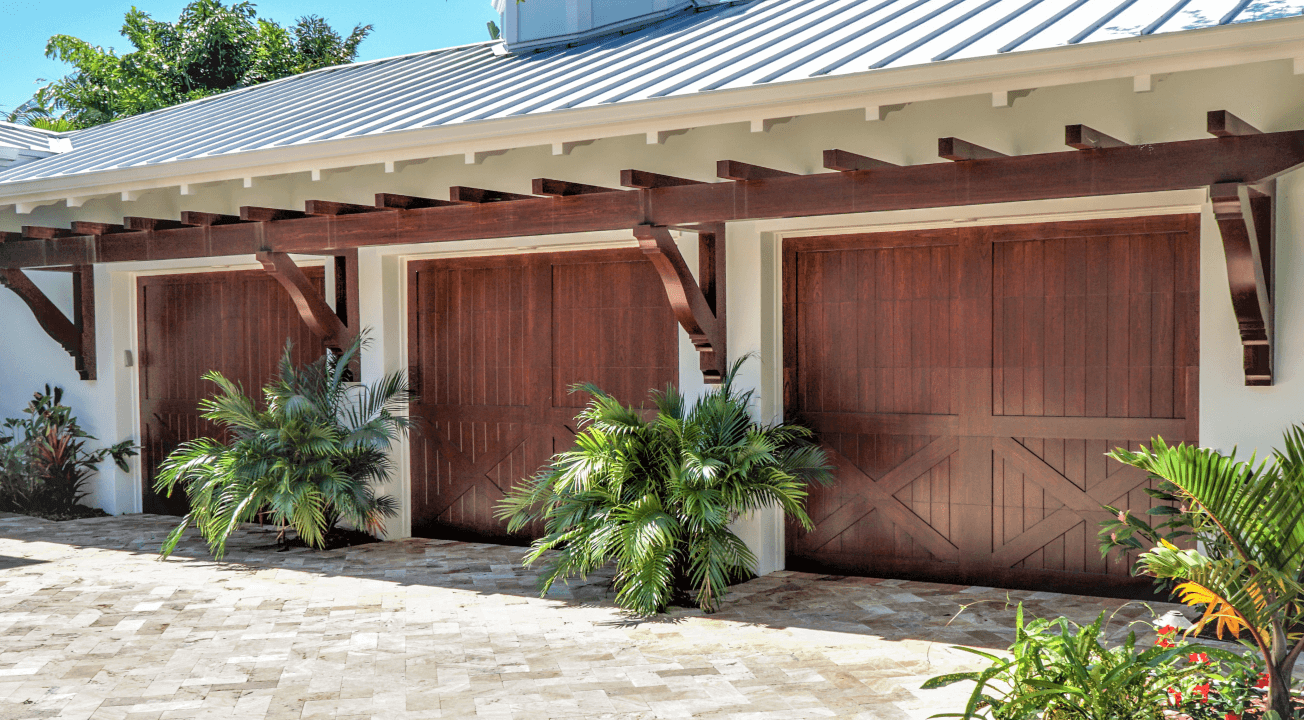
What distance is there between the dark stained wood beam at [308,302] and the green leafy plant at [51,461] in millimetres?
2827

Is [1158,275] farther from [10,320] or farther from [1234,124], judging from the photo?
[10,320]

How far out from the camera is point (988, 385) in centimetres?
635

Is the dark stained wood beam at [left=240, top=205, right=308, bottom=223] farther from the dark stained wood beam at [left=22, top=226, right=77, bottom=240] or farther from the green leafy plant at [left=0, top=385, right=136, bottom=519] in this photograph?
the green leafy plant at [left=0, top=385, right=136, bottom=519]

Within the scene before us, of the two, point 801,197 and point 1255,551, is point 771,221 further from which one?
point 1255,551

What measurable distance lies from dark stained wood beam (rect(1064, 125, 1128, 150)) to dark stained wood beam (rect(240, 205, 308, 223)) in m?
5.16

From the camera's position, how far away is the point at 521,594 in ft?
20.7

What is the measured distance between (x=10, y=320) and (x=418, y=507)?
196 inches

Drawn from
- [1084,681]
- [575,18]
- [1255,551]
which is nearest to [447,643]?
[1084,681]

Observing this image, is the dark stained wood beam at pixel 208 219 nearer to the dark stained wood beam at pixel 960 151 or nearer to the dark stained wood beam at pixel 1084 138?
the dark stained wood beam at pixel 960 151

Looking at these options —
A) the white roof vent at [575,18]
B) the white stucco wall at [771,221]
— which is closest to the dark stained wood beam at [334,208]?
the white stucco wall at [771,221]

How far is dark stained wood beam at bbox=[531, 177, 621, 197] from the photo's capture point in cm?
605

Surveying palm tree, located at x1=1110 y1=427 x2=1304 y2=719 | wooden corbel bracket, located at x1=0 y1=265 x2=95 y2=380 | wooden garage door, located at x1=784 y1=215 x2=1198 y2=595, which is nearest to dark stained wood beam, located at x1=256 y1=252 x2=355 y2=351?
wooden corbel bracket, located at x1=0 y1=265 x2=95 y2=380

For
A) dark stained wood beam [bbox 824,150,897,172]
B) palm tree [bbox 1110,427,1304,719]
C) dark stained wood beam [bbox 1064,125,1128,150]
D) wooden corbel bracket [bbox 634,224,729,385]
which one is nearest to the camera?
palm tree [bbox 1110,427,1304,719]

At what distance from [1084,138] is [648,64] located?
3.21 m
